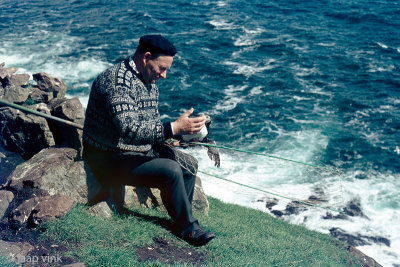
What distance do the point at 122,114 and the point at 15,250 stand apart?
5.04 feet

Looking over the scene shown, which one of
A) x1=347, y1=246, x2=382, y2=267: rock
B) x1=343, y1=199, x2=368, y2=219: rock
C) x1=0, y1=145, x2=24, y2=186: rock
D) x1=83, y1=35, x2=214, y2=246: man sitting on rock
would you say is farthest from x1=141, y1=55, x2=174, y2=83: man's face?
x1=343, y1=199, x2=368, y2=219: rock

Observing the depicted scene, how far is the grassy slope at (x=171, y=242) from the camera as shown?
3.65 metres

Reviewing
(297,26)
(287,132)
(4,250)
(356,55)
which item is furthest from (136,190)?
(297,26)

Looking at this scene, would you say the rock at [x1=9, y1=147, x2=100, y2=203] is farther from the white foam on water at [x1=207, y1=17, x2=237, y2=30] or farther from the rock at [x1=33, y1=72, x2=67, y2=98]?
the white foam on water at [x1=207, y1=17, x2=237, y2=30]

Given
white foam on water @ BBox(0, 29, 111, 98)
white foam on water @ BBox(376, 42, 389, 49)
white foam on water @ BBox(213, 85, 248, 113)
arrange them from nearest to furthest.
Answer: white foam on water @ BBox(213, 85, 248, 113)
white foam on water @ BBox(0, 29, 111, 98)
white foam on water @ BBox(376, 42, 389, 49)

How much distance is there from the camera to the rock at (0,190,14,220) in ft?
13.6

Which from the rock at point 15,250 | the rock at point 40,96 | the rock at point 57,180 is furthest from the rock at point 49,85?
the rock at point 15,250

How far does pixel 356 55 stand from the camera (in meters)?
19.0

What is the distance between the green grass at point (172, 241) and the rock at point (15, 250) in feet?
0.78

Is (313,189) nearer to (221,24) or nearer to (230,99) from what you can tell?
(230,99)

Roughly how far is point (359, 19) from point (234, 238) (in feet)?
72.6

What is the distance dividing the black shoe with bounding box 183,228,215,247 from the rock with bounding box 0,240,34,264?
1.56 m

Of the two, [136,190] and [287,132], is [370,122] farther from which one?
[136,190]

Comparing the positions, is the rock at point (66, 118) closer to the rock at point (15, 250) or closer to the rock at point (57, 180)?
the rock at point (57, 180)
